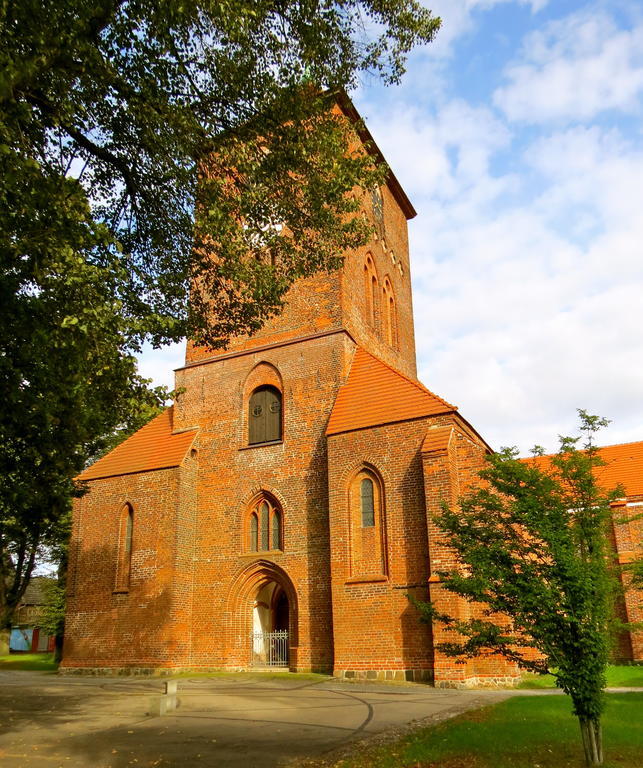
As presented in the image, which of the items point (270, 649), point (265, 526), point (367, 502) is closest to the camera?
point (367, 502)

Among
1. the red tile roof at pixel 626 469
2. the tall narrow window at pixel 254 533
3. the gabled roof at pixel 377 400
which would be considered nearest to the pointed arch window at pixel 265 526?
the tall narrow window at pixel 254 533

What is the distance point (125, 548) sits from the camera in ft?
61.3

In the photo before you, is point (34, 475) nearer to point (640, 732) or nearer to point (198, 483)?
point (198, 483)

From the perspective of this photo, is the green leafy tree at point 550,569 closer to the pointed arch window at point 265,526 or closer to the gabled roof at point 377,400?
the gabled roof at point 377,400

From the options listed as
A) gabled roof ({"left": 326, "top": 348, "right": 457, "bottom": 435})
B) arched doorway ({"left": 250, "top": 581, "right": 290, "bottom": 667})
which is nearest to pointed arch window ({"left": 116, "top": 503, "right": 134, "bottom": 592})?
arched doorway ({"left": 250, "top": 581, "right": 290, "bottom": 667})

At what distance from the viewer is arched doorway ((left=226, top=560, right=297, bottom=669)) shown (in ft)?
56.5

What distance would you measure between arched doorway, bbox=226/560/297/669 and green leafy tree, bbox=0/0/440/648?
6983 mm

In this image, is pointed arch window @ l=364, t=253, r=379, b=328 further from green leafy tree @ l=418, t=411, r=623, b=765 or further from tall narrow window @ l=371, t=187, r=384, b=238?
green leafy tree @ l=418, t=411, r=623, b=765

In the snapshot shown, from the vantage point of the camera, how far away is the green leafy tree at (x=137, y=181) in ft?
25.1

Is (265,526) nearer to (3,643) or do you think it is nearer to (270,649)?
(270,649)

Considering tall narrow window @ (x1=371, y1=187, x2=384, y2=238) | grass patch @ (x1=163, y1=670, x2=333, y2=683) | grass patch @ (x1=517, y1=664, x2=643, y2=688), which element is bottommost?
grass patch @ (x1=517, y1=664, x2=643, y2=688)

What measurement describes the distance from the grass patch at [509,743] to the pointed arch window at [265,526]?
8970 mm

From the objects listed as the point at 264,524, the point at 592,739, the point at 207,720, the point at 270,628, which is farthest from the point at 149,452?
the point at 592,739

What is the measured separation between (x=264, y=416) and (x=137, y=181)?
10019mm
